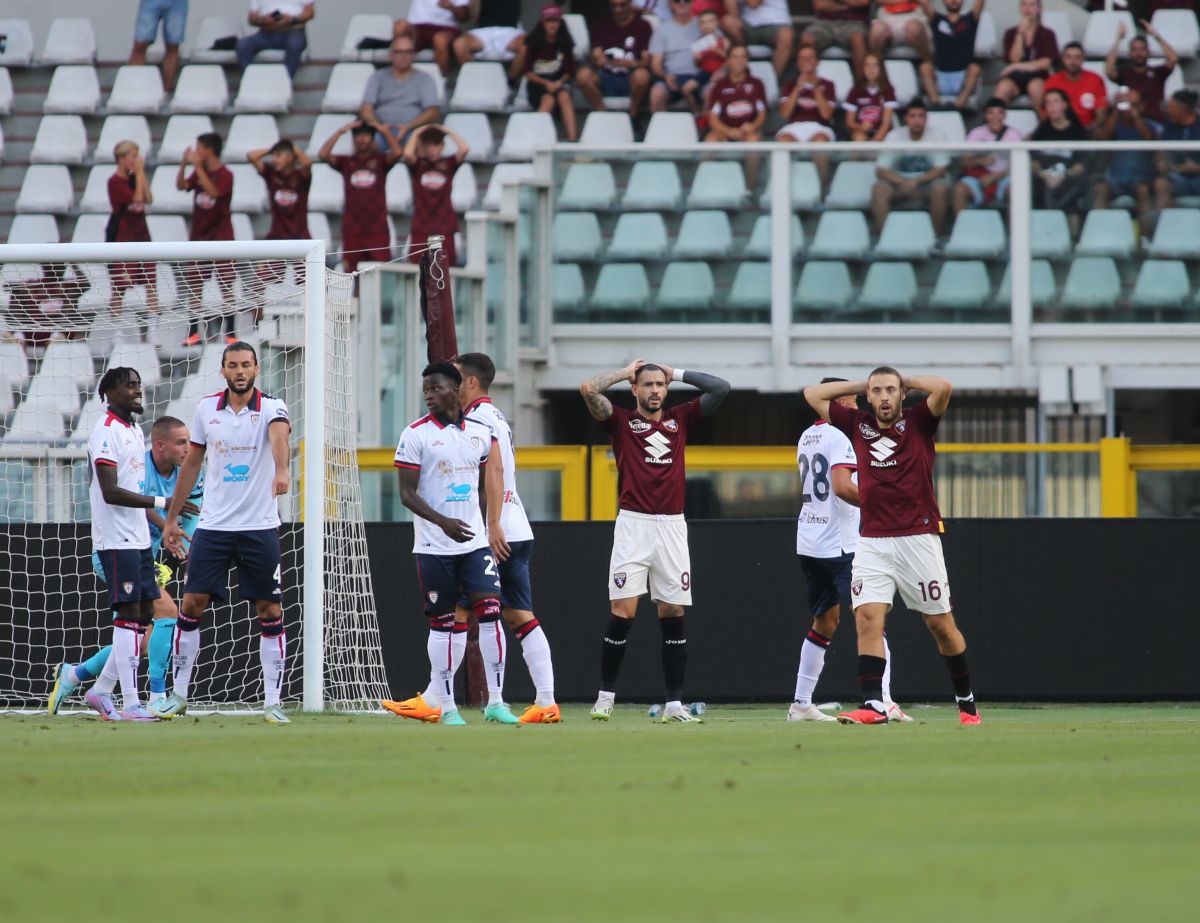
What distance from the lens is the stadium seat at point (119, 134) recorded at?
22.6 m

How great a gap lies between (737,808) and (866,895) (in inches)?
65.4

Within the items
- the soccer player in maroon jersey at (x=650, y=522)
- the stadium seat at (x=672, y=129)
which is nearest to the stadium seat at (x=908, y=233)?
the stadium seat at (x=672, y=129)

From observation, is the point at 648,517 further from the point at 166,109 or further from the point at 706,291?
the point at 166,109

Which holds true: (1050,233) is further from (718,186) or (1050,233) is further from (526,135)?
(526,135)

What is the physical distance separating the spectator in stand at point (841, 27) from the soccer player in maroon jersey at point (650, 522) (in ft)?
32.6

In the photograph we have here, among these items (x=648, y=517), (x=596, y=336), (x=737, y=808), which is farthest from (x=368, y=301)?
(x=737, y=808)

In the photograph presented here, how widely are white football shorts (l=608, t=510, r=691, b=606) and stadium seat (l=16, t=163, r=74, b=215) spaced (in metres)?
13.1

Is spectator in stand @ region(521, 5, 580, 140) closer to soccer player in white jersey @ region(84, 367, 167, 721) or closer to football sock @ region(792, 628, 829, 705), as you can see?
football sock @ region(792, 628, 829, 705)

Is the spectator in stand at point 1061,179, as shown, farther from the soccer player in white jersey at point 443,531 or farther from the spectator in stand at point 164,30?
the spectator in stand at point 164,30

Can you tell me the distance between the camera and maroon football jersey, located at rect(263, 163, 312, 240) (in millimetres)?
19547

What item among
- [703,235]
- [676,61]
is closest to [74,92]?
[676,61]

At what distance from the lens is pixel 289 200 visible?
771 inches

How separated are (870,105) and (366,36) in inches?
A: 265

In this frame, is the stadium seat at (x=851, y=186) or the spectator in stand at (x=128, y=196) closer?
the stadium seat at (x=851, y=186)
